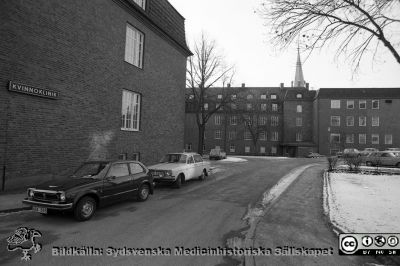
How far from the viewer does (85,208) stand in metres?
6.93

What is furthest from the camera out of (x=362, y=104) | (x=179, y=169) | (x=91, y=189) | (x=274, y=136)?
(x=274, y=136)

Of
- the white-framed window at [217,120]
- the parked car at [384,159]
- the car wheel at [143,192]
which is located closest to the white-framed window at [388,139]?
the white-framed window at [217,120]

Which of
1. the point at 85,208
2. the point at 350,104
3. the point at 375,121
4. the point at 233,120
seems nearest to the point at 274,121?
the point at 233,120

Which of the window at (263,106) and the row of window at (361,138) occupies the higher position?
the window at (263,106)

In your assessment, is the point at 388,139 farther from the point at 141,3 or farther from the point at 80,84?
the point at 80,84

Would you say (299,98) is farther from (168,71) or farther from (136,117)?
(136,117)

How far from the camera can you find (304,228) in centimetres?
665

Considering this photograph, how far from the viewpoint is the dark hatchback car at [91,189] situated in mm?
6591

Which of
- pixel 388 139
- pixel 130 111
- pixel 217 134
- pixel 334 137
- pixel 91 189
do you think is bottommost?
pixel 91 189

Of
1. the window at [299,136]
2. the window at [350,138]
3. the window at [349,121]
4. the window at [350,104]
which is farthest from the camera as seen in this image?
the window at [299,136]

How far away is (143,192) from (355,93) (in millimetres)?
57566

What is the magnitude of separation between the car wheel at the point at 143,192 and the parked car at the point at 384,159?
2248cm

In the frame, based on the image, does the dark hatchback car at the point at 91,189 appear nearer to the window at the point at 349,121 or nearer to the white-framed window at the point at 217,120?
the white-framed window at the point at 217,120

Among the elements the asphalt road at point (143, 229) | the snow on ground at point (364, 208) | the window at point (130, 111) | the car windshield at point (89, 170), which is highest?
the window at point (130, 111)
